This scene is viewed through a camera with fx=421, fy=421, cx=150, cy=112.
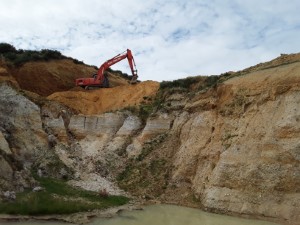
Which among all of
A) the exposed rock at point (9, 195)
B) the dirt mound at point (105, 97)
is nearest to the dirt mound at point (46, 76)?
the dirt mound at point (105, 97)

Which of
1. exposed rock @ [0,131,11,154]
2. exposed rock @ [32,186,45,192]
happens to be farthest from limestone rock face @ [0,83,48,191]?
exposed rock @ [32,186,45,192]

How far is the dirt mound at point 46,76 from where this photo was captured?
4781 centimetres

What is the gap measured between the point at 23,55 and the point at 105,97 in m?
13.4

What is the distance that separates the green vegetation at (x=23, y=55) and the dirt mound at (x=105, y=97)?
9.33 m

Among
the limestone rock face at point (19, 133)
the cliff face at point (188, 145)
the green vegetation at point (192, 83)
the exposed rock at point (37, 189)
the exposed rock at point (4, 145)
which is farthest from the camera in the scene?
the green vegetation at point (192, 83)

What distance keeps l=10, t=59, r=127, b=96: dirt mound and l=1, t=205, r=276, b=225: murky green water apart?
1102 inches

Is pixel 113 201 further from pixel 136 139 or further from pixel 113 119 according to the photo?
pixel 113 119

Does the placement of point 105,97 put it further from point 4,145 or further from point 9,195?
point 9,195

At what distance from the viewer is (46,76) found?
49.4m

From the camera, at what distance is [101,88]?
46719 mm

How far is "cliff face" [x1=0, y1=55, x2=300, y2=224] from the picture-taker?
23.0m

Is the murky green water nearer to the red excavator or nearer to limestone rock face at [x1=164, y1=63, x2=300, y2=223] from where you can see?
limestone rock face at [x1=164, y1=63, x2=300, y2=223]

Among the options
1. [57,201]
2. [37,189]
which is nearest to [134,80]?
[37,189]

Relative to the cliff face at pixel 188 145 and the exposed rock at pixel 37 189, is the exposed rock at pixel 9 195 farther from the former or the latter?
the exposed rock at pixel 37 189
